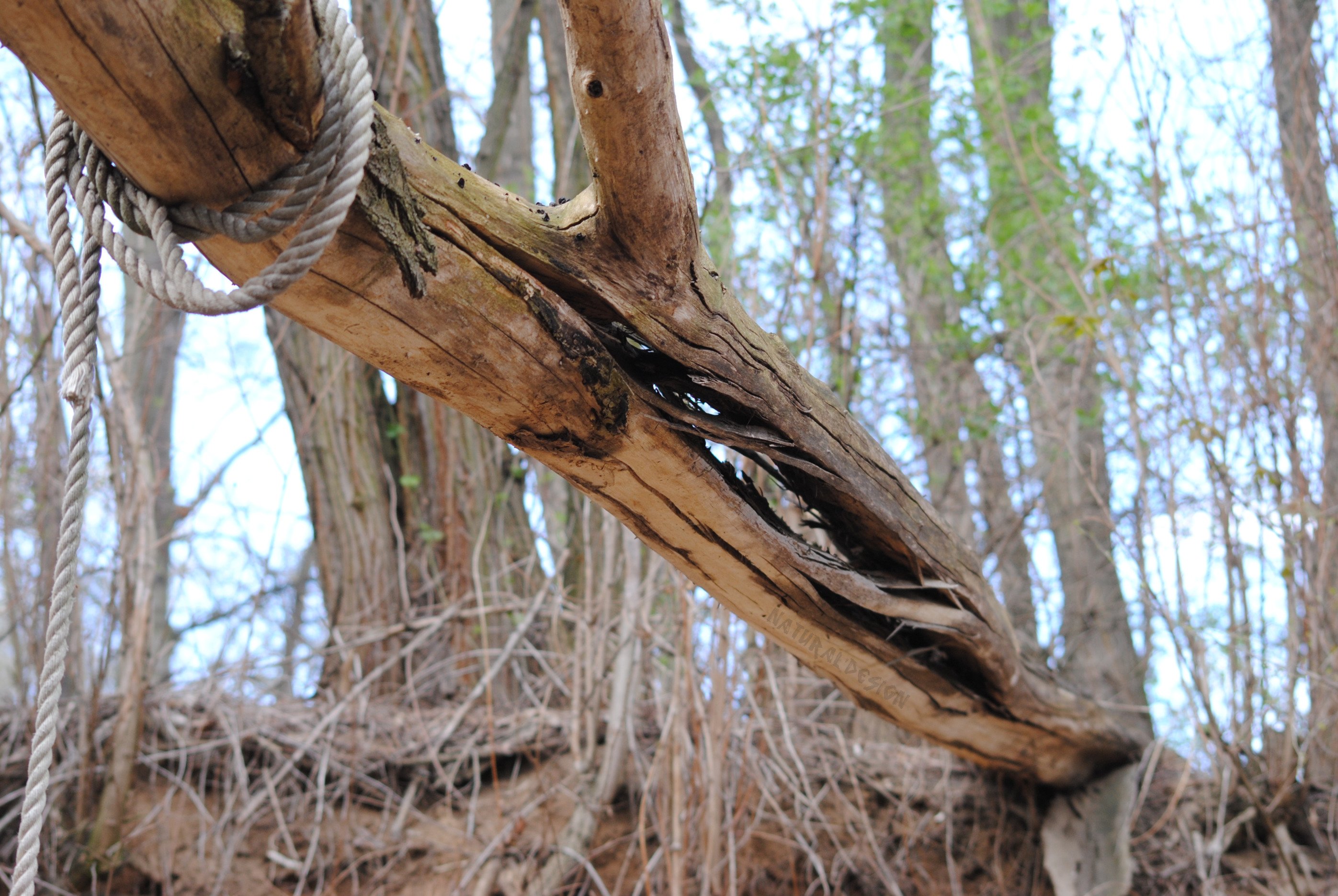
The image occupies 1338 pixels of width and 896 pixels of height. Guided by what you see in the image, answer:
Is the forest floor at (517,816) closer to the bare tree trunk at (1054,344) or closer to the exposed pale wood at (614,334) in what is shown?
the exposed pale wood at (614,334)

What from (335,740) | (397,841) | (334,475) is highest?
(334,475)

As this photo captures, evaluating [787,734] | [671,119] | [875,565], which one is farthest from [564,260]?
[787,734]

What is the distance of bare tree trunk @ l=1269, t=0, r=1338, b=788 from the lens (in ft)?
9.94

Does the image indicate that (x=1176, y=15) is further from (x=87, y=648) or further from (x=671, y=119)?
(x=87, y=648)

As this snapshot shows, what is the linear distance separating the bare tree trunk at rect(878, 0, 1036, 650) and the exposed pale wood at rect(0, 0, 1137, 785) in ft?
10.5

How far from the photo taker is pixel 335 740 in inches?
128

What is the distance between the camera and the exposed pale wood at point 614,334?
0.92m

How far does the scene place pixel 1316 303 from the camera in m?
3.54

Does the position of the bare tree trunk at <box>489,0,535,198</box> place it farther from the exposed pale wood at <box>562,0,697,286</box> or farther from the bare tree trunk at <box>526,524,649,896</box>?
the exposed pale wood at <box>562,0,697,286</box>

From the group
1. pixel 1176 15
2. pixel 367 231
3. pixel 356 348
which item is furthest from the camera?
pixel 1176 15

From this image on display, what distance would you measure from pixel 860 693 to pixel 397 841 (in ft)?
5.83

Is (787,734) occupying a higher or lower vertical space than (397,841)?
higher

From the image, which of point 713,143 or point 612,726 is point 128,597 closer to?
point 612,726

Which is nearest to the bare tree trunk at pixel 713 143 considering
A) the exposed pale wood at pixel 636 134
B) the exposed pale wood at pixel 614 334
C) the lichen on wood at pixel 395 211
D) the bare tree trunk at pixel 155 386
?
the exposed pale wood at pixel 614 334
